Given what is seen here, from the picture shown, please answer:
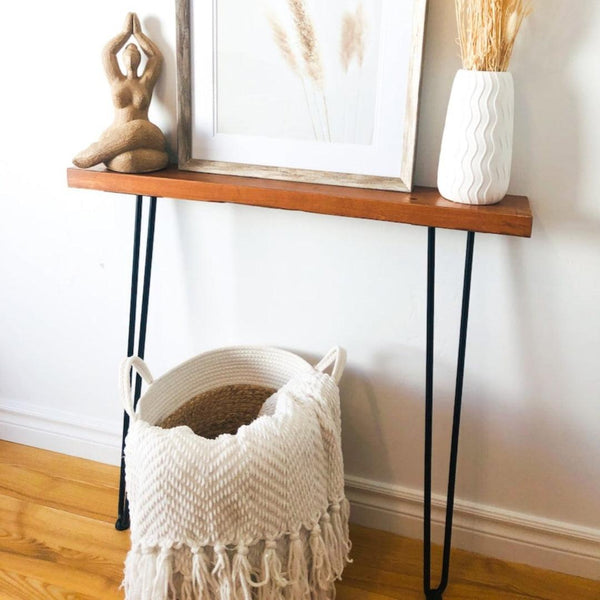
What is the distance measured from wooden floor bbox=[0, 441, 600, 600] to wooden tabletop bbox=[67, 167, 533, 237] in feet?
2.50

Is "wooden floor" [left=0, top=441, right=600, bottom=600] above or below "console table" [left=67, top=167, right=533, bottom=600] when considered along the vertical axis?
below

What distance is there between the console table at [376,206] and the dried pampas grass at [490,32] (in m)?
0.22

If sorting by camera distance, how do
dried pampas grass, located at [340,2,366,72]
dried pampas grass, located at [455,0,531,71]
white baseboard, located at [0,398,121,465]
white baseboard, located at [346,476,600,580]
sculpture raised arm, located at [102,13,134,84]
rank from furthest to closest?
white baseboard, located at [0,398,121,465]
white baseboard, located at [346,476,600,580]
sculpture raised arm, located at [102,13,134,84]
dried pampas grass, located at [340,2,366,72]
dried pampas grass, located at [455,0,531,71]

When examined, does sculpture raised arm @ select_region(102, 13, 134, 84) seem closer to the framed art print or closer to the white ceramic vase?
the framed art print

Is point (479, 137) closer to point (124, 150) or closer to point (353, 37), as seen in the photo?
point (353, 37)

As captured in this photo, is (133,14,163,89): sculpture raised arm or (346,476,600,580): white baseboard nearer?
(133,14,163,89): sculpture raised arm

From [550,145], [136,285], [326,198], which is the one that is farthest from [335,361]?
[550,145]

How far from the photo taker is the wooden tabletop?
3.34ft

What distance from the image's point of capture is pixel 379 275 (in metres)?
1.29

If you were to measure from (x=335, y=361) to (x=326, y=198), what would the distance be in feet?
1.10

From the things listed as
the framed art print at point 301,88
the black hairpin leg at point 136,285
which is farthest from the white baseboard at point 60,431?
the framed art print at point 301,88

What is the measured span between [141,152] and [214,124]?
0.15 m

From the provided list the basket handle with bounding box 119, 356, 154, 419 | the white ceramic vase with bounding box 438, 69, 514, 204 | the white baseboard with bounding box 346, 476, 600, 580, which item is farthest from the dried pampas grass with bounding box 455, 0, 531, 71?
the white baseboard with bounding box 346, 476, 600, 580

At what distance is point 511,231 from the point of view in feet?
3.30
